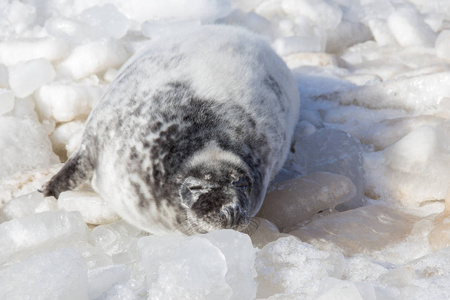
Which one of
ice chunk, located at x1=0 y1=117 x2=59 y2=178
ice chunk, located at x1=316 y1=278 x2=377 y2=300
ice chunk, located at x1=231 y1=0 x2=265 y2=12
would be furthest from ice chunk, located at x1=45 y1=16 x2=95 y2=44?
ice chunk, located at x1=316 y1=278 x2=377 y2=300

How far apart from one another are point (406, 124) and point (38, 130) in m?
2.16

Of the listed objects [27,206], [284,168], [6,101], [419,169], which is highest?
[6,101]

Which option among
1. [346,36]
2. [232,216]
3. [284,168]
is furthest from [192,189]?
[346,36]

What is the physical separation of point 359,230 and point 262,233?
1.35ft

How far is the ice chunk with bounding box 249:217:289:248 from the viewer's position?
2031 mm

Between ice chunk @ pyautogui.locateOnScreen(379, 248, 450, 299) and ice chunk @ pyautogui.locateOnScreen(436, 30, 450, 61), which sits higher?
ice chunk @ pyautogui.locateOnScreen(379, 248, 450, 299)

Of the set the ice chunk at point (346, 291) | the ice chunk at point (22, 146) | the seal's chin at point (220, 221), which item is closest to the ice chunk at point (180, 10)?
the ice chunk at point (22, 146)

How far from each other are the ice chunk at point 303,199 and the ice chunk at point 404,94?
3.60 feet

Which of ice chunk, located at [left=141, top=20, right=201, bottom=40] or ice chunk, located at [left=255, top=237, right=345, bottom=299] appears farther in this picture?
ice chunk, located at [left=141, top=20, right=201, bottom=40]

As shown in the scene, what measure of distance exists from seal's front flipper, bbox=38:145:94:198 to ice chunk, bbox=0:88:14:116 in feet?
2.69

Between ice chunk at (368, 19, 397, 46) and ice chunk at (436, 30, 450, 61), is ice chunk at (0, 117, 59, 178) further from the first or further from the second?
ice chunk at (368, 19, 397, 46)

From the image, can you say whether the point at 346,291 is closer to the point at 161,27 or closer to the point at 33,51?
the point at 33,51

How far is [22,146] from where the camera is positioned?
9.47ft

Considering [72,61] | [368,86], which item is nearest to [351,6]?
[368,86]
